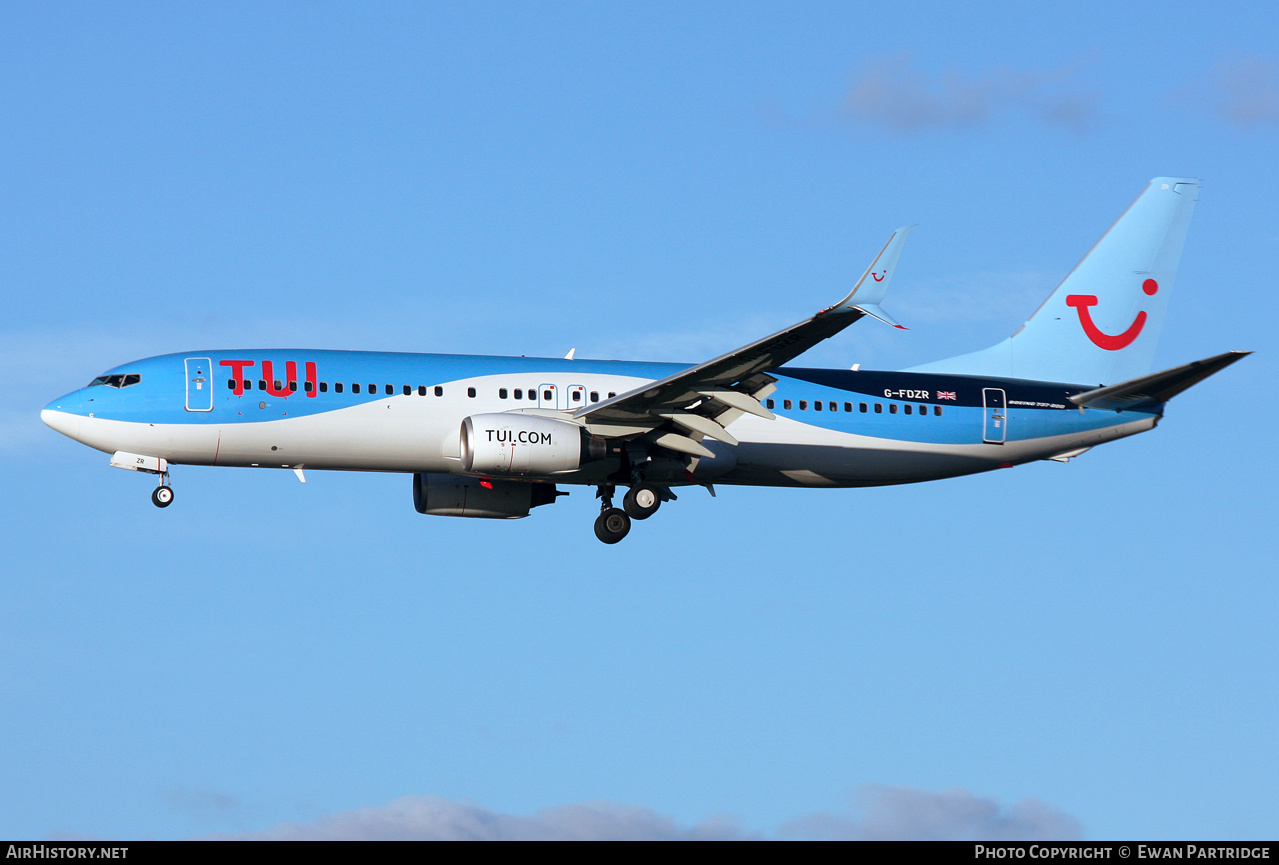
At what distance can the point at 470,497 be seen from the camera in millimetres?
45406

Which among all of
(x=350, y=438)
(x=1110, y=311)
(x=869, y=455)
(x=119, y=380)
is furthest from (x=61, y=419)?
(x=1110, y=311)

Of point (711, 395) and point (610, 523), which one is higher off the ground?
point (711, 395)

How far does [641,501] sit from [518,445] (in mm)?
4632

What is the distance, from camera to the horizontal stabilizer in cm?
4228

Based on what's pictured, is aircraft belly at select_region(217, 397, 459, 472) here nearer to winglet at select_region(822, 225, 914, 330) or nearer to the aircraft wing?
the aircraft wing

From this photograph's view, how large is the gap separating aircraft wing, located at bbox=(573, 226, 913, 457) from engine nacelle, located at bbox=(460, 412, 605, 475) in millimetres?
1067

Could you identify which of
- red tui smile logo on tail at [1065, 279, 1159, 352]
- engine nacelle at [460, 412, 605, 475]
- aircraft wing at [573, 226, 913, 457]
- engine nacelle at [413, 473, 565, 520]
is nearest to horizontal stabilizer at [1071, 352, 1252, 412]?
red tui smile logo on tail at [1065, 279, 1159, 352]

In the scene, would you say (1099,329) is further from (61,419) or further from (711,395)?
(61,419)

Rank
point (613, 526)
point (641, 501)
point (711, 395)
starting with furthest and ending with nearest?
point (613, 526)
point (641, 501)
point (711, 395)

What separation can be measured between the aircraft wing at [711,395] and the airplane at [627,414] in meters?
0.06

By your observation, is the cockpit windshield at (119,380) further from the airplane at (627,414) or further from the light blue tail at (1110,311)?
the light blue tail at (1110,311)

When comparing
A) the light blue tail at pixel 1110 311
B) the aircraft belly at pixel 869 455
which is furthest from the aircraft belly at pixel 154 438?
the light blue tail at pixel 1110 311

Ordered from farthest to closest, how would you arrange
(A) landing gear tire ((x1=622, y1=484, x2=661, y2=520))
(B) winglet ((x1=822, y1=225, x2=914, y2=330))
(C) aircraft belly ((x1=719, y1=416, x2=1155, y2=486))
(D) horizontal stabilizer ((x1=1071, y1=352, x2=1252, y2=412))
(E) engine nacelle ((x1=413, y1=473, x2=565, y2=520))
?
1. (E) engine nacelle ((x1=413, y1=473, x2=565, y2=520))
2. (C) aircraft belly ((x1=719, y1=416, x2=1155, y2=486))
3. (A) landing gear tire ((x1=622, y1=484, x2=661, y2=520))
4. (D) horizontal stabilizer ((x1=1071, y1=352, x2=1252, y2=412))
5. (B) winglet ((x1=822, y1=225, x2=914, y2=330))
